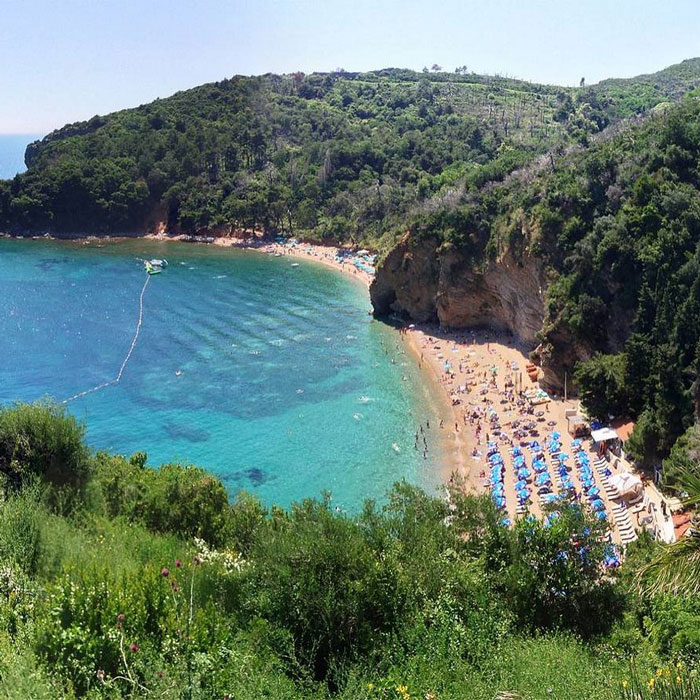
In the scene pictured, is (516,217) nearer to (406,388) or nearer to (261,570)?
(406,388)

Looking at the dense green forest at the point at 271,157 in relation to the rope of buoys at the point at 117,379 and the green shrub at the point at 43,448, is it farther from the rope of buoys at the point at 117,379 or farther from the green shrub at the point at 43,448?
the green shrub at the point at 43,448

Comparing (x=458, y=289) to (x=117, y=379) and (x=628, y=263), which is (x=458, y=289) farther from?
(x=117, y=379)

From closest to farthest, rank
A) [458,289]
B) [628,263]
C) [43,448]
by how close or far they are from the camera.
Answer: [43,448], [628,263], [458,289]

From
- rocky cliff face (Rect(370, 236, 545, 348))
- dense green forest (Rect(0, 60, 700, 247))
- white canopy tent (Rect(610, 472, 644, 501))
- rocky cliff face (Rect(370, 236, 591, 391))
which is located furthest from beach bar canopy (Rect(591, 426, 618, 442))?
dense green forest (Rect(0, 60, 700, 247))

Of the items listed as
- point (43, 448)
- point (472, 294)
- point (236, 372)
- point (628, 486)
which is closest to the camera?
point (43, 448)

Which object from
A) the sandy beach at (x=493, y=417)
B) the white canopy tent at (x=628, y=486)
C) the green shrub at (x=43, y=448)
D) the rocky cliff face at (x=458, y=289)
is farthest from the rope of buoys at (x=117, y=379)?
the white canopy tent at (x=628, y=486)

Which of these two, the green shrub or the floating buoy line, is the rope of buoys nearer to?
the floating buoy line

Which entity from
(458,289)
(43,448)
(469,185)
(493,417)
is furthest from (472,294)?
(43,448)
